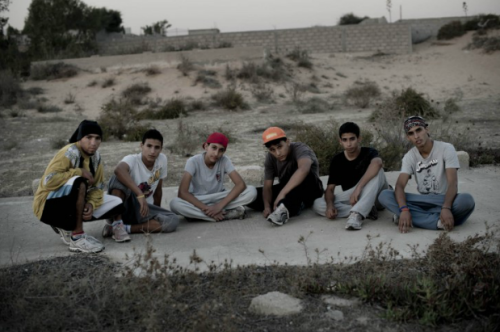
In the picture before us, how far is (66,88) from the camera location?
2506 cm

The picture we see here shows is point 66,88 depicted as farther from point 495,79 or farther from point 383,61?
point 495,79

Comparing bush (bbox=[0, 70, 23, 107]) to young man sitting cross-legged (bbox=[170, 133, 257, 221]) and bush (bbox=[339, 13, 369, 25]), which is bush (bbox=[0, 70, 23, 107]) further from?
bush (bbox=[339, 13, 369, 25])

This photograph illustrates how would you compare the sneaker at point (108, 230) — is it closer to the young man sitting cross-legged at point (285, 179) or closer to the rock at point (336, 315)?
the young man sitting cross-legged at point (285, 179)

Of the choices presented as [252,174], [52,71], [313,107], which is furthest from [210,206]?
[52,71]

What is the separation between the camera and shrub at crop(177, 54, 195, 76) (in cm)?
2558

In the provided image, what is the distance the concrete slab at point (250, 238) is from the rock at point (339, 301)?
0.54 m

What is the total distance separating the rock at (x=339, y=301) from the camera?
3.76 metres

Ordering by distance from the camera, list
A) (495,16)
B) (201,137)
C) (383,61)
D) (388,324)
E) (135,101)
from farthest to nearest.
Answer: (495,16) < (383,61) < (135,101) < (201,137) < (388,324)

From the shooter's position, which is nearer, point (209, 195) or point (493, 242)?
point (493, 242)

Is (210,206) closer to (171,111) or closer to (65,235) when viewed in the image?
(65,235)

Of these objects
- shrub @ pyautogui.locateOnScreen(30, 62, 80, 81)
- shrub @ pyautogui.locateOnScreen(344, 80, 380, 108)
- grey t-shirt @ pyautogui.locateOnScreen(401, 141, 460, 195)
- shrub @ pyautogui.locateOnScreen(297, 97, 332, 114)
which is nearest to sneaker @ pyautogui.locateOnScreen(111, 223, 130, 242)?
grey t-shirt @ pyautogui.locateOnScreen(401, 141, 460, 195)

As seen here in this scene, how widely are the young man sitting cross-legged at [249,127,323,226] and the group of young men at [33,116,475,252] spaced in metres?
0.01

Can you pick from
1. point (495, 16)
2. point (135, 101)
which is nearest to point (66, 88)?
point (135, 101)

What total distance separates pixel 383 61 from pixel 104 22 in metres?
31.0
